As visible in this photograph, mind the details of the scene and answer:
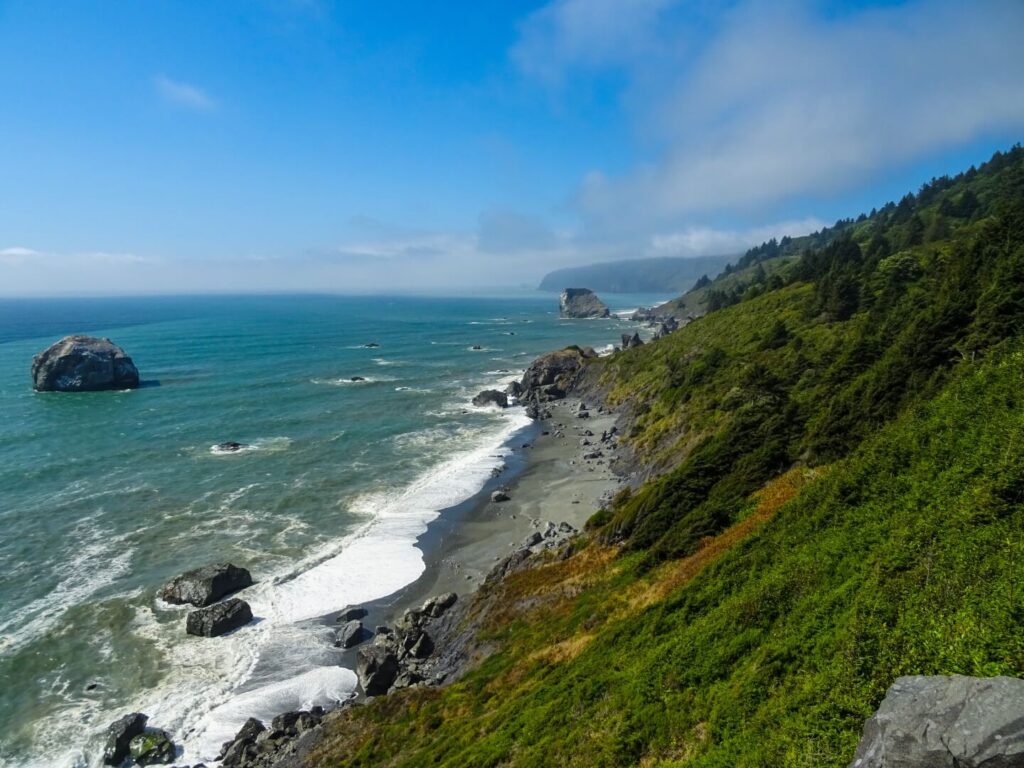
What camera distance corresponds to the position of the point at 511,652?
24.5 meters

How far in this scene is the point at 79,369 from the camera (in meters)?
95.6

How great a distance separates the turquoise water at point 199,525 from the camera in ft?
90.1

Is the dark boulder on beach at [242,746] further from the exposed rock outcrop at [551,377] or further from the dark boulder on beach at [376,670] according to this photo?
the exposed rock outcrop at [551,377]

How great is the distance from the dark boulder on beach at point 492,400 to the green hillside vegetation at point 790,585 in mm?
49571

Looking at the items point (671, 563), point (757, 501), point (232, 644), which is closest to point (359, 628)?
point (232, 644)

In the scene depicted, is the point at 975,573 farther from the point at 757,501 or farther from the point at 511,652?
the point at 511,652

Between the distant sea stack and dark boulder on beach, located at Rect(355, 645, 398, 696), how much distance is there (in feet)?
307

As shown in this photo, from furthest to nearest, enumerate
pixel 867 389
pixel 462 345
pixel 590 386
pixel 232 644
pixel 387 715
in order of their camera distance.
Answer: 1. pixel 462 345
2. pixel 590 386
3. pixel 232 644
4. pixel 867 389
5. pixel 387 715

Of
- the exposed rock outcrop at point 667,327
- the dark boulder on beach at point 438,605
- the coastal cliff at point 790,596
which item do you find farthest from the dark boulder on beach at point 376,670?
the exposed rock outcrop at point 667,327

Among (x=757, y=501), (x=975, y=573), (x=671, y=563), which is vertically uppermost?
(x=975, y=573)

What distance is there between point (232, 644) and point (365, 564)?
33.2ft

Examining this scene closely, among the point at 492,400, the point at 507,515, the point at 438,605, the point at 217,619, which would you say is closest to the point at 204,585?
the point at 217,619

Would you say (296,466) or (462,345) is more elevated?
(462,345)

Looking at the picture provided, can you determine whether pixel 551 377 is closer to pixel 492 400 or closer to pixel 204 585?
pixel 492 400
